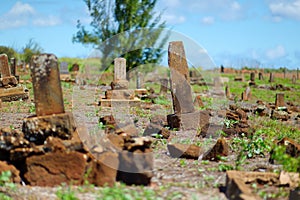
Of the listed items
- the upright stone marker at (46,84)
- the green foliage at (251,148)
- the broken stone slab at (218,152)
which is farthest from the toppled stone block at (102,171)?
the green foliage at (251,148)

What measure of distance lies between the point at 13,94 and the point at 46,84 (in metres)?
9.99

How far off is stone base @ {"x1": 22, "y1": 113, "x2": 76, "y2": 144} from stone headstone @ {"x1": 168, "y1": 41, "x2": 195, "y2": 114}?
4.92 meters

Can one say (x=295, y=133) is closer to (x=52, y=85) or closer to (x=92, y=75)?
(x=52, y=85)

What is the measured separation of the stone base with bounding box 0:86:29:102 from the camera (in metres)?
16.2

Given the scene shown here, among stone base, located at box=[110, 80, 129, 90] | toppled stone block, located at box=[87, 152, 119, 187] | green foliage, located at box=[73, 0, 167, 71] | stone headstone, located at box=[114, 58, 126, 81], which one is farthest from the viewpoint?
green foliage, located at box=[73, 0, 167, 71]

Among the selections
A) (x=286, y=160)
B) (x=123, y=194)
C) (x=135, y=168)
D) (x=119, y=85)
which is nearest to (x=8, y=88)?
(x=119, y=85)

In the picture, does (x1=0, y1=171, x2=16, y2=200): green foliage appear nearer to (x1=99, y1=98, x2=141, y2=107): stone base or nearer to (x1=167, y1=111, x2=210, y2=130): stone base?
(x1=167, y1=111, x2=210, y2=130): stone base

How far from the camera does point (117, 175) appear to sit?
6.36 meters

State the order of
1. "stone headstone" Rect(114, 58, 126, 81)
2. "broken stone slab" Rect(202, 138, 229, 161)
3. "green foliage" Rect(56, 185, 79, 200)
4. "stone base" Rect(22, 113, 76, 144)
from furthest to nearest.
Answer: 1. "stone headstone" Rect(114, 58, 126, 81)
2. "broken stone slab" Rect(202, 138, 229, 161)
3. "stone base" Rect(22, 113, 76, 144)
4. "green foliage" Rect(56, 185, 79, 200)

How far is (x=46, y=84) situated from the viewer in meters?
6.97

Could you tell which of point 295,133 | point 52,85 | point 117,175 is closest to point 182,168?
point 117,175

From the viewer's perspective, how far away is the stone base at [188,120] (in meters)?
11.1

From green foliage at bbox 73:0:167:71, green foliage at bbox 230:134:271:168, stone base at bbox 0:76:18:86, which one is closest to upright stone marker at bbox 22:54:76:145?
green foliage at bbox 230:134:271:168

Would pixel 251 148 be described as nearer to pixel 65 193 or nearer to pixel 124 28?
pixel 65 193
